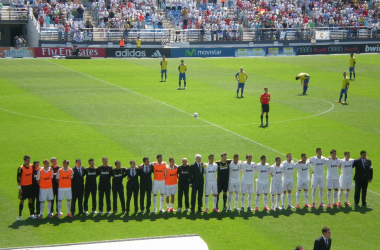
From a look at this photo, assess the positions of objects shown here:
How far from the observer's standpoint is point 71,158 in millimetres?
22109

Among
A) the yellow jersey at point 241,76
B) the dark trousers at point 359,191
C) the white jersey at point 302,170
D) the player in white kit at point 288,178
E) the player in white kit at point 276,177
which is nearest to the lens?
the player in white kit at point 276,177

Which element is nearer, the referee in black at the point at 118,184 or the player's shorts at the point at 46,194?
the player's shorts at the point at 46,194

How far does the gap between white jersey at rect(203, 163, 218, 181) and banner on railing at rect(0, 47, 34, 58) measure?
3926 cm

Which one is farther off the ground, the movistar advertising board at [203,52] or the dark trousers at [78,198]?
the movistar advertising board at [203,52]

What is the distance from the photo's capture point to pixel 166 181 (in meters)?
17.2

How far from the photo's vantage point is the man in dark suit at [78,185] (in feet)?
54.3

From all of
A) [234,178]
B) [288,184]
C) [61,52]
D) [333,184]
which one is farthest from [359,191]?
[61,52]

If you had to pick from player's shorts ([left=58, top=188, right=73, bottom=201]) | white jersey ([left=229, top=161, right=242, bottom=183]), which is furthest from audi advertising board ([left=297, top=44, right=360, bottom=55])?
player's shorts ([left=58, top=188, right=73, bottom=201])

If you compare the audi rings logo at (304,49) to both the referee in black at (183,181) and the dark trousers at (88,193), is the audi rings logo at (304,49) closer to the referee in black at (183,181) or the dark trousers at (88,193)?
the referee in black at (183,181)

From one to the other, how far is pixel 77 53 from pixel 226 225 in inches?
1552

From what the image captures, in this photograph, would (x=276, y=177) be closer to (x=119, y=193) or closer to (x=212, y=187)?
(x=212, y=187)

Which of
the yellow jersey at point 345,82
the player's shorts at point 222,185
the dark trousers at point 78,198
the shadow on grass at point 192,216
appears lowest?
the shadow on grass at point 192,216

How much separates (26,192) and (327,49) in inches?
1925

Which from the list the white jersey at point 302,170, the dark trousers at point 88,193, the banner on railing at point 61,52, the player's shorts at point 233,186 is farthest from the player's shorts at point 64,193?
the banner on railing at point 61,52
